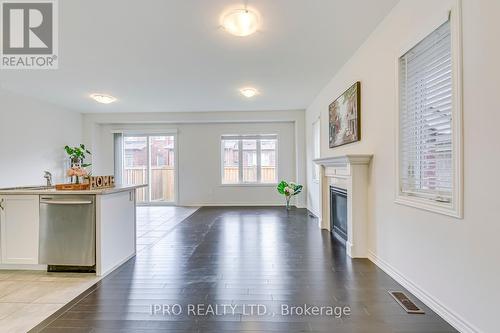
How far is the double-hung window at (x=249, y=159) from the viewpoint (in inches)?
313

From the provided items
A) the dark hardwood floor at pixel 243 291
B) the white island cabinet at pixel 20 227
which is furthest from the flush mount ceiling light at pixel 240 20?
the white island cabinet at pixel 20 227

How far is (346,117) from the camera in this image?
3979 millimetres

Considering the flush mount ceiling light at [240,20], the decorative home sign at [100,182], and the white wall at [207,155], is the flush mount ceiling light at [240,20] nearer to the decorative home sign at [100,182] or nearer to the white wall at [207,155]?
the decorative home sign at [100,182]

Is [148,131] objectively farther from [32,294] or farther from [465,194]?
[465,194]

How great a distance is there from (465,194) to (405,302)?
41.6 inches

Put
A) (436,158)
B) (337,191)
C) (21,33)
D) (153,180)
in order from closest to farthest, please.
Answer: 1. (436,158)
2. (21,33)
3. (337,191)
4. (153,180)

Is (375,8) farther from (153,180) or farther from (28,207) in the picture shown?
(153,180)

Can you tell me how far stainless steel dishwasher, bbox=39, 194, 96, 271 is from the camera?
112 inches

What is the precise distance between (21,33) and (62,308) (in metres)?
3.09

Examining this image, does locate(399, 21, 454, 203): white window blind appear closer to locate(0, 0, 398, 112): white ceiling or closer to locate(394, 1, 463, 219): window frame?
locate(394, 1, 463, 219): window frame

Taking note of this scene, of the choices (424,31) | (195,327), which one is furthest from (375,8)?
(195,327)

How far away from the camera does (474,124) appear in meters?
1.68

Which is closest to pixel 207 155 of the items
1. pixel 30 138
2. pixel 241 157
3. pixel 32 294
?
pixel 241 157

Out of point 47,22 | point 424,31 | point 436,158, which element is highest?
point 47,22
